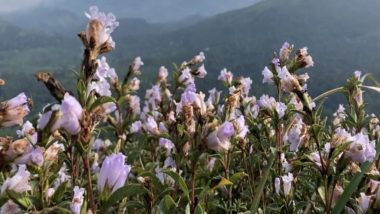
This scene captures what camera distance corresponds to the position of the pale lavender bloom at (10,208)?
2578mm

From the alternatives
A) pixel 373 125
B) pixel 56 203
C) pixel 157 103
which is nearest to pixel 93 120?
pixel 56 203

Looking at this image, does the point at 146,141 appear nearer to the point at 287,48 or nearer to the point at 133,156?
the point at 133,156

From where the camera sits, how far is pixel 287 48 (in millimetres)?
5770

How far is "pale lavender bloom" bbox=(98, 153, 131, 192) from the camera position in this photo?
2.89 metres

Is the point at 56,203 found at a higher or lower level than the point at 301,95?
lower

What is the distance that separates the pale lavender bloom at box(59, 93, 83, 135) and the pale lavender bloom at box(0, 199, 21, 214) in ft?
1.42

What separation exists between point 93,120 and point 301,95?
158 centimetres

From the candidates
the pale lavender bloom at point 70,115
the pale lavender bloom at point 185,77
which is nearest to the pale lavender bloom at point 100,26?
the pale lavender bloom at point 70,115

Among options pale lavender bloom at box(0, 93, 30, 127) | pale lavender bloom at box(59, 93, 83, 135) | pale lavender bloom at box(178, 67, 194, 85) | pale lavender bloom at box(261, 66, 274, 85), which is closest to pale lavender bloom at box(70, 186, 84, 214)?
pale lavender bloom at box(59, 93, 83, 135)

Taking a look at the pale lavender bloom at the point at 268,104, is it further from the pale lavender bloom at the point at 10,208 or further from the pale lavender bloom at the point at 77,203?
the pale lavender bloom at the point at 10,208

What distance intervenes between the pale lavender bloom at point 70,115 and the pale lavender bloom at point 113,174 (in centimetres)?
35

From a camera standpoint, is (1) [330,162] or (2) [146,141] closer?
(1) [330,162]

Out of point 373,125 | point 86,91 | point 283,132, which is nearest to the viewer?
point 86,91

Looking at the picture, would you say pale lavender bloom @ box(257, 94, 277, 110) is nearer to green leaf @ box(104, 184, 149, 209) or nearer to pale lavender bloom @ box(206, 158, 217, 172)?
pale lavender bloom @ box(206, 158, 217, 172)
